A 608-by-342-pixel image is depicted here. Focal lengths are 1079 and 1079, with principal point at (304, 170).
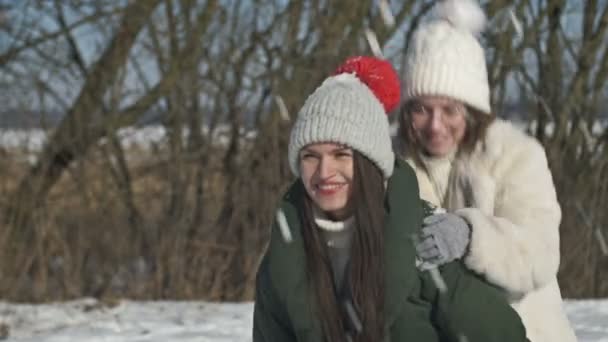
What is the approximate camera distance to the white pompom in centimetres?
320

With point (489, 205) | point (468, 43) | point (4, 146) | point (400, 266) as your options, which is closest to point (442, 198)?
point (489, 205)

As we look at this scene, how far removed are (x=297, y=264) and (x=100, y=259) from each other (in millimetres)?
5710

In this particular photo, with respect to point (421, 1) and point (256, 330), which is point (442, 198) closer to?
point (256, 330)

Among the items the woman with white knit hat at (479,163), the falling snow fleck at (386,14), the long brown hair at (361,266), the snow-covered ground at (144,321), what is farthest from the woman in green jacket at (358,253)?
the falling snow fleck at (386,14)

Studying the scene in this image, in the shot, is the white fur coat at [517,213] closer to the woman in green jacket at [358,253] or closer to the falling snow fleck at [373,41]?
the woman in green jacket at [358,253]

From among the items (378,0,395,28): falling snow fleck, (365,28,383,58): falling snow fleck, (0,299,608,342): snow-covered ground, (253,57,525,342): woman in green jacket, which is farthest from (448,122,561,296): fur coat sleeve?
(378,0,395,28): falling snow fleck

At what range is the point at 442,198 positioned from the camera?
10.1ft

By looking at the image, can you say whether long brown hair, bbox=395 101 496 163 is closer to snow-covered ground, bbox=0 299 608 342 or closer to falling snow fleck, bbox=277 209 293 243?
falling snow fleck, bbox=277 209 293 243

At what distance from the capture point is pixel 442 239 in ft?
8.30

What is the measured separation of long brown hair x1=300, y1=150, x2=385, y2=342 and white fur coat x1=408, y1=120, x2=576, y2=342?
1.02 ft

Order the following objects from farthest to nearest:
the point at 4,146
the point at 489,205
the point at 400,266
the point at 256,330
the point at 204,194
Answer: the point at 204,194 < the point at 4,146 < the point at 489,205 < the point at 256,330 < the point at 400,266

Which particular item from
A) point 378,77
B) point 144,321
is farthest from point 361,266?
point 144,321

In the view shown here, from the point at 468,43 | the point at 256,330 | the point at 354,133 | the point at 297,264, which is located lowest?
the point at 256,330

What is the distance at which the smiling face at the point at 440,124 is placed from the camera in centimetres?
297
